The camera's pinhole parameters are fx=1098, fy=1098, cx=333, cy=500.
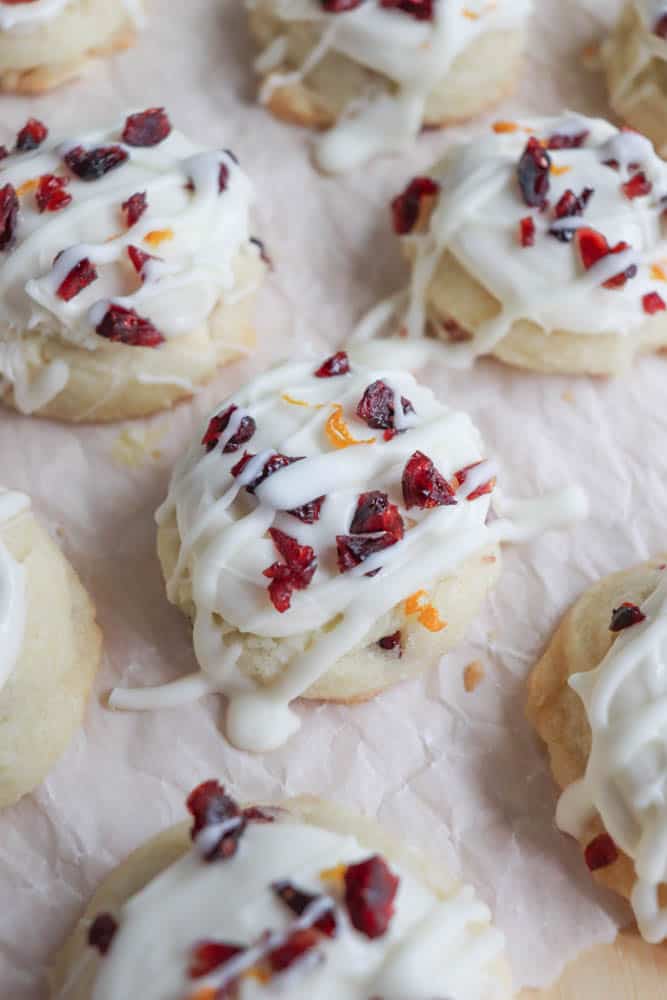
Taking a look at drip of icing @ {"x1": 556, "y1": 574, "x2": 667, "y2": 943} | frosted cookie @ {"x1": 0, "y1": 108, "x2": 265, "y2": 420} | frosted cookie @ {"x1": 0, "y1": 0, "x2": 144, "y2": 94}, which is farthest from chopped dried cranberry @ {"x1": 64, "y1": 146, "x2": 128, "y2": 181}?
drip of icing @ {"x1": 556, "y1": 574, "x2": 667, "y2": 943}

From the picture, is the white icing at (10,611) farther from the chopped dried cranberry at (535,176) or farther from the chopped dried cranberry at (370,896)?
the chopped dried cranberry at (535,176)

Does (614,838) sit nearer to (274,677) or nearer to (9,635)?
(274,677)

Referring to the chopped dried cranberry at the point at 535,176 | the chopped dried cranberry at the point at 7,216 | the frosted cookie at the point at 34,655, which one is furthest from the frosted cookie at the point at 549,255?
the frosted cookie at the point at 34,655

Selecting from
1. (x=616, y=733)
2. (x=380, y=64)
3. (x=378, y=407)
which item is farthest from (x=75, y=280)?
(x=616, y=733)

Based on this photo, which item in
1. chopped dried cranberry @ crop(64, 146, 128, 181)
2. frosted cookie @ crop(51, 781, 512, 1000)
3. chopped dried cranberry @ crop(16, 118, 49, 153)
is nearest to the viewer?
frosted cookie @ crop(51, 781, 512, 1000)

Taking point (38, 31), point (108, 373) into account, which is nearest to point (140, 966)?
point (108, 373)

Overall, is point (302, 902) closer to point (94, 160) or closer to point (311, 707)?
point (311, 707)

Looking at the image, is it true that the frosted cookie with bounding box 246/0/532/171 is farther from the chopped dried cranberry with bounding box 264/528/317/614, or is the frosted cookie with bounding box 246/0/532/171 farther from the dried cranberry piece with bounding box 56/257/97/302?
the chopped dried cranberry with bounding box 264/528/317/614
